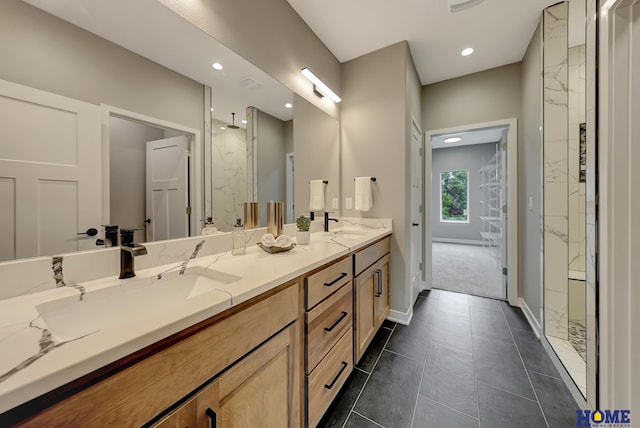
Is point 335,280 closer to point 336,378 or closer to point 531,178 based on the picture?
point 336,378

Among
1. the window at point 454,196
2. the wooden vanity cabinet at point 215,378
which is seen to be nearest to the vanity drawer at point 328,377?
the wooden vanity cabinet at point 215,378

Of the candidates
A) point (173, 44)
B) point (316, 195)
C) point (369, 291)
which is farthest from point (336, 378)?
point (173, 44)

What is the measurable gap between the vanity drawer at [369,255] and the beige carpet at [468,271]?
1607 mm

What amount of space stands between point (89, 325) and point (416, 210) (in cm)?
269

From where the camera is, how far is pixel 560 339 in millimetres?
1793

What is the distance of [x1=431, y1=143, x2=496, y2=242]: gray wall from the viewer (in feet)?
19.5

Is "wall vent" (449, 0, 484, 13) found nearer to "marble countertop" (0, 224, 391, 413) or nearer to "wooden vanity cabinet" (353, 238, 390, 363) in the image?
"wooden vanity cabinet" (353, 238, 390, 363)

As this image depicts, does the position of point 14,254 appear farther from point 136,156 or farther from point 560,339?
point 560,339

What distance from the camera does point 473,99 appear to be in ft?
8.78

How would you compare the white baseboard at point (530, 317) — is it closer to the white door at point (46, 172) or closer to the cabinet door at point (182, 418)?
the cabinet door at point (182, 418)

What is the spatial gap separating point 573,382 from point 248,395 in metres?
1.93

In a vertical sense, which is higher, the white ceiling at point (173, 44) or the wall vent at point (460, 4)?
the wall vent at point (460, 4)

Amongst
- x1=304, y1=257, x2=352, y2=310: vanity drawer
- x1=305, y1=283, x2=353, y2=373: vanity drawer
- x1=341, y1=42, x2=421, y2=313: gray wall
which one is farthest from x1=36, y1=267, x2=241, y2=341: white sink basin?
x1=341, y1=42, x2=421, y2=313: gray wall

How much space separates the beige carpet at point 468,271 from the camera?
118 inches
